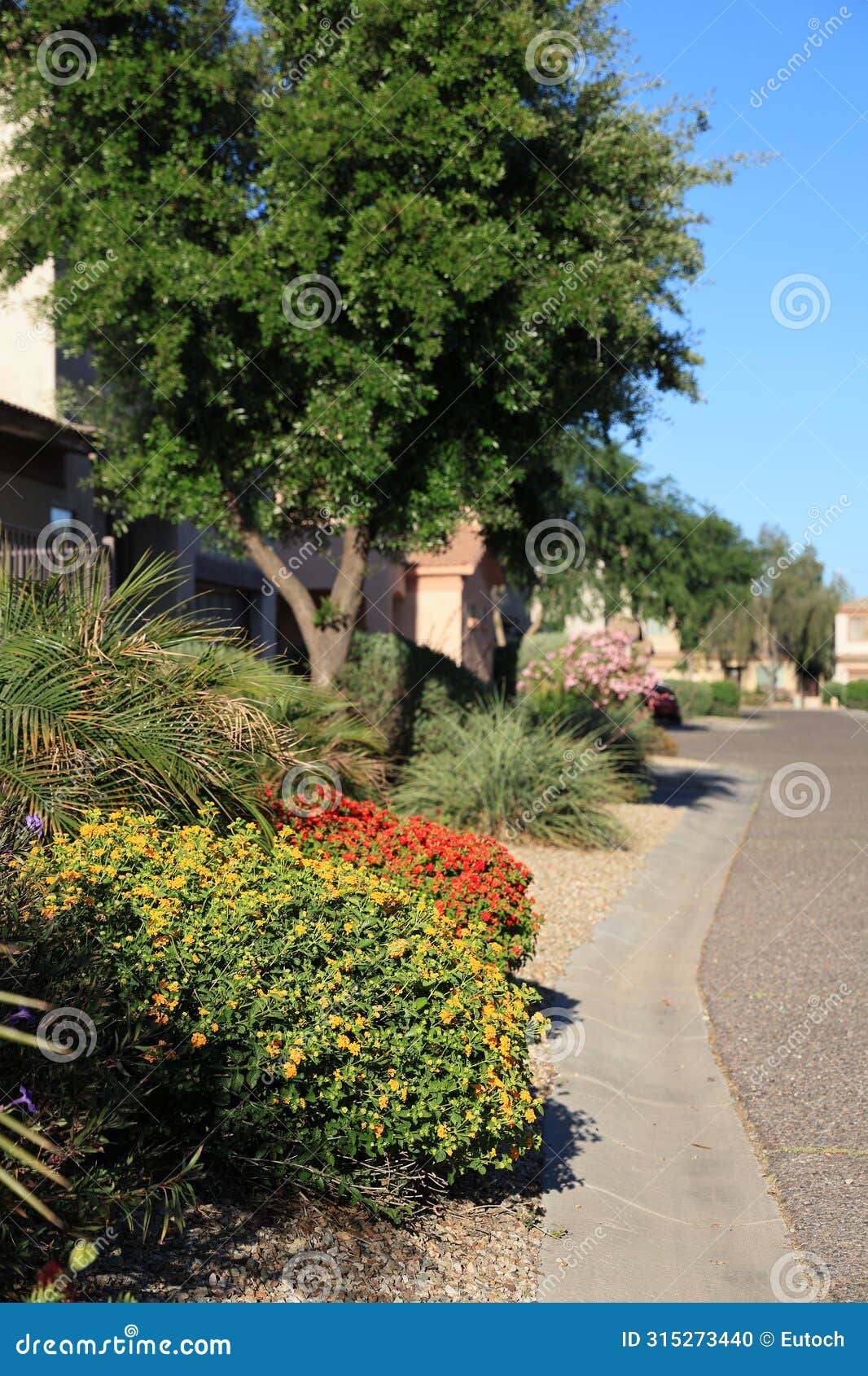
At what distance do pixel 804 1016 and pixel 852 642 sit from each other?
8615 centimetres

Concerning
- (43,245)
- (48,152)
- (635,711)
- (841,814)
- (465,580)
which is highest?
(48,152)

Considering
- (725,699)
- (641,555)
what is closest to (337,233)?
(641,555)

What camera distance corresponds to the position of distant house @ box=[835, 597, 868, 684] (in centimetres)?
8650

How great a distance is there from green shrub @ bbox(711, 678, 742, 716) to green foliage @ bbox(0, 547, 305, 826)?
48091 mm

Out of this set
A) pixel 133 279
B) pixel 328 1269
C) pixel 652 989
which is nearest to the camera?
pixel 328 1269

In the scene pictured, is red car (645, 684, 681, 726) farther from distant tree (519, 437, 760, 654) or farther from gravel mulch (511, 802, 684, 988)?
gravel mulch (511, 802, 684, 988)

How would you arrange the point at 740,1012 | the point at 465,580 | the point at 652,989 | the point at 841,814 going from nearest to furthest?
the point at 740,1012, the point at 652,989, the point at 841,814, the point at 465,580

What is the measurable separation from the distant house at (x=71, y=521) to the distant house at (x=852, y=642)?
67726mm

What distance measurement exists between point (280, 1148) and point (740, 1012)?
13.2ft

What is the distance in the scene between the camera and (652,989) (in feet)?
24.7

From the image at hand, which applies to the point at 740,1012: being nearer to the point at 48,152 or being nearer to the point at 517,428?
the point at 517,428

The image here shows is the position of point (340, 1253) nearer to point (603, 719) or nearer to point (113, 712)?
point (113, 712)

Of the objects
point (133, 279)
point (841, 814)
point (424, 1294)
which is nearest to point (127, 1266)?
point (424, 1294)

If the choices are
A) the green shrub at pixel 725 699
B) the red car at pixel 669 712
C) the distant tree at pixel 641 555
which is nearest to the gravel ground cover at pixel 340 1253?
the distant tree at pixel 641 555
